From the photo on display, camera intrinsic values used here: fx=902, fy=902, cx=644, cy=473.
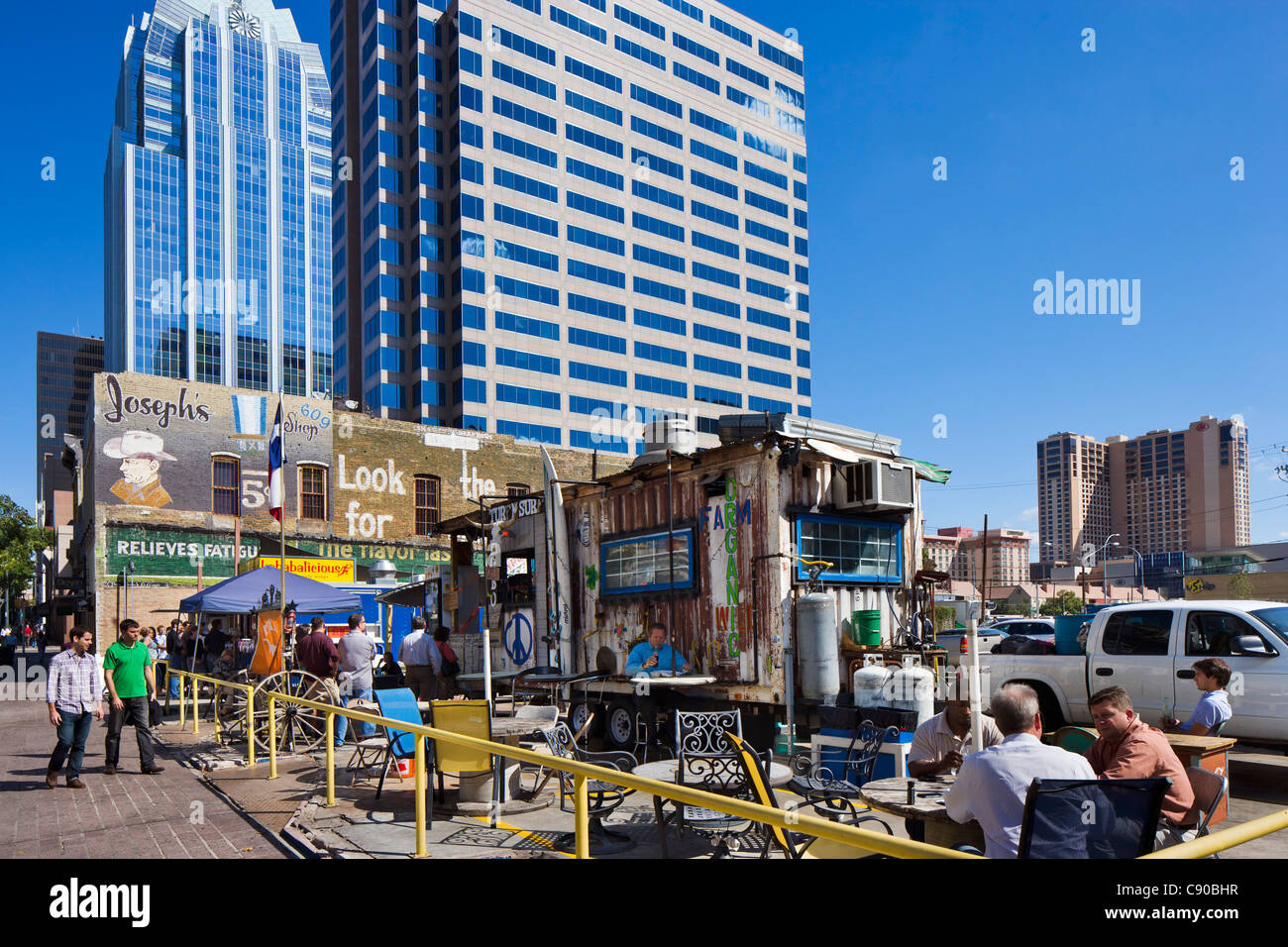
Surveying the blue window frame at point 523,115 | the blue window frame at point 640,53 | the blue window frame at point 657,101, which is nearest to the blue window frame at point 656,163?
the blue window frame at point 657,101

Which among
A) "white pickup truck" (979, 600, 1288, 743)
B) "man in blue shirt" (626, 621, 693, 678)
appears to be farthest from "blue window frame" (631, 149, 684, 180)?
"white pickup truck" (979, 600, 1288, 743)

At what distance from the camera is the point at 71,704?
10492mm

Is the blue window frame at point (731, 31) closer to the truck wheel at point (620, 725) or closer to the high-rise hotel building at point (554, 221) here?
the high-rise hotel building at point (554, 221)

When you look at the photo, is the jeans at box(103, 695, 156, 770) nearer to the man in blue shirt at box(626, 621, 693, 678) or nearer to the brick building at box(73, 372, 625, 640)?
the man in blue shirt at box(626, 621, 693, 678)

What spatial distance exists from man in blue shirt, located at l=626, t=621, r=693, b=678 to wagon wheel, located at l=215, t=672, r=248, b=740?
6.35 m

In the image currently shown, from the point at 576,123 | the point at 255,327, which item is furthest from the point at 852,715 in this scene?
the point at 255,327

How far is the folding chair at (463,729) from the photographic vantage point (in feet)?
26.5

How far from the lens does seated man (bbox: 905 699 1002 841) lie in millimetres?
6141

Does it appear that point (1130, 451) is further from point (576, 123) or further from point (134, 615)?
point (134, 615)

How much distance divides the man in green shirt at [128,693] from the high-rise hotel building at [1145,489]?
13963cm

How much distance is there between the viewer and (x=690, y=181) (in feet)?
258

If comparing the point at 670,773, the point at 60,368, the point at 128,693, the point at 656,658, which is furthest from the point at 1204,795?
the point at 60,368

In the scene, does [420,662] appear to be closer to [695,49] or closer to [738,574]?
[738,574]
